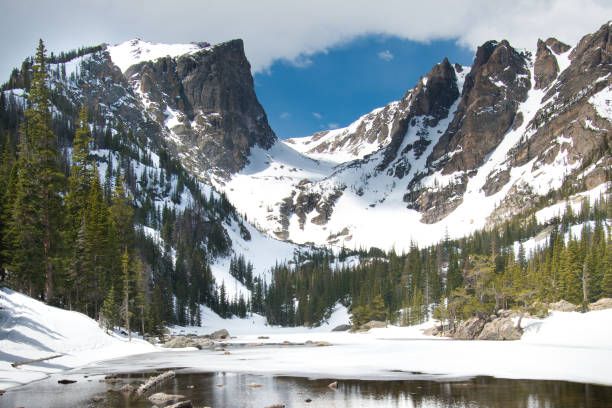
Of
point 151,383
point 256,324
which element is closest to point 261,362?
point 151,383

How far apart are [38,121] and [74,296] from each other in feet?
76.5

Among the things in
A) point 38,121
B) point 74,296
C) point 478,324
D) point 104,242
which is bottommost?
point 478,324

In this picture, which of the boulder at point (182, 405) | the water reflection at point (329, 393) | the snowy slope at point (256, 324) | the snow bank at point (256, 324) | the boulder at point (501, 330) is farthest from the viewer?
the snowy slope at point (256, 324)

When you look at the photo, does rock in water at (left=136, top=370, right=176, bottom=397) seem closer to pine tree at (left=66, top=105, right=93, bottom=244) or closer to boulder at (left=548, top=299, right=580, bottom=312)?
pine tree at (left=66, top=105, right=93, bottom=244)

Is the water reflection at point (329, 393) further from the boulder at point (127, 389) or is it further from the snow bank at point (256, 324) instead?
the snow bank at point (256, 324)

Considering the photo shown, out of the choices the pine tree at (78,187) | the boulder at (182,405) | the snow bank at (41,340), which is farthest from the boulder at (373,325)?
the boulder at (182,405)

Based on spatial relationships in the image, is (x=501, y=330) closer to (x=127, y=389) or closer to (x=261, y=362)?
(x=261, y=362)

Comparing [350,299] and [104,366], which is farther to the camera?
[350,299]

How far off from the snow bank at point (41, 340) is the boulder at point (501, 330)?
5042 centimetres

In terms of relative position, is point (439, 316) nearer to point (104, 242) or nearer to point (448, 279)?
point (448, 279)

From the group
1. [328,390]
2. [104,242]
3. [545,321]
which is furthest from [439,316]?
[328,390]

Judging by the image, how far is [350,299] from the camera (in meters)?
163

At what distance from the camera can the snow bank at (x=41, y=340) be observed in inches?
1091

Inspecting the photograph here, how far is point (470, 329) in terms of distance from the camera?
237 ft
